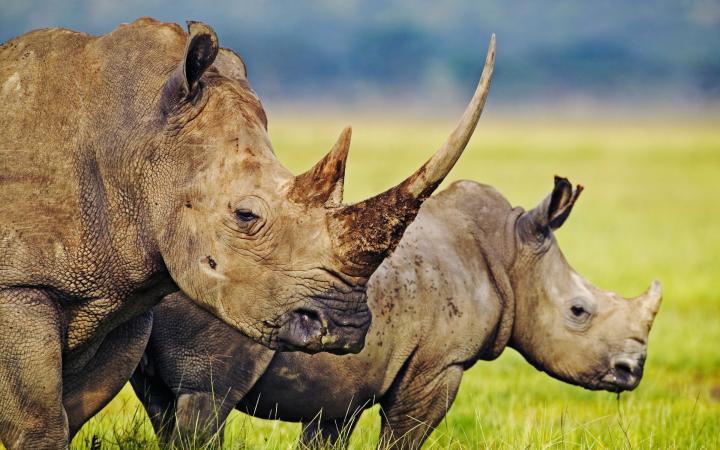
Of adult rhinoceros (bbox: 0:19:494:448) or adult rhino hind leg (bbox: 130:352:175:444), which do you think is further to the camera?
adult rhino hind leg (bbox: 130:352:175:444)

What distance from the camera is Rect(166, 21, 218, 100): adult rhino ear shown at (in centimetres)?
497

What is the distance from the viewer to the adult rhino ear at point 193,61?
16.3 ft

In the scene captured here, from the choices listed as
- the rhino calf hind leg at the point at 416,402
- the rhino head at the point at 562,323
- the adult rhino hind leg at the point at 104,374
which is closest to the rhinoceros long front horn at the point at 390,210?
the adult rhino hind leg at the point at 104,374

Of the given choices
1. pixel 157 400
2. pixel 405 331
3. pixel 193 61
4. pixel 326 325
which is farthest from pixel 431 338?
pixel 193 61

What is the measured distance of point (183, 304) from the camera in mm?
6086

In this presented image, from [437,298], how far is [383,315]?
41cm

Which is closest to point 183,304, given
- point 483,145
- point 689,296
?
point 689,296

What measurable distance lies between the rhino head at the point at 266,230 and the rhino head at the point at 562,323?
2.75 meters

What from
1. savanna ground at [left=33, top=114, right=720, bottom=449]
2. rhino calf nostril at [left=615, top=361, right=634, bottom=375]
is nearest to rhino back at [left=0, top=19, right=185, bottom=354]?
savanna ground at [left=33, top=114, right=720, bottom=449]

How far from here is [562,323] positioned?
7668mm

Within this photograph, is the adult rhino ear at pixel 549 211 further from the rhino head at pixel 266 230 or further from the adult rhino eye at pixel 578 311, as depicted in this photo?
the rhino head at pixel 266 230

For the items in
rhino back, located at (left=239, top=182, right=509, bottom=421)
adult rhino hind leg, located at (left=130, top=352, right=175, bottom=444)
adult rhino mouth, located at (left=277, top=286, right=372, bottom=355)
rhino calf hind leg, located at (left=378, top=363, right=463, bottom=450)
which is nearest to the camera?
adult rhino mouth, located at (left=277, top=286, right=372, bottom=355)

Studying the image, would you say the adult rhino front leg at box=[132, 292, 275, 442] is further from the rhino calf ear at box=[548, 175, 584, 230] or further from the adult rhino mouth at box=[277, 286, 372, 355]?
the rhino calf ear at box=[548, 175, 584, 230]

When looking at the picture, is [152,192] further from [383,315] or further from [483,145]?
[483,145]
